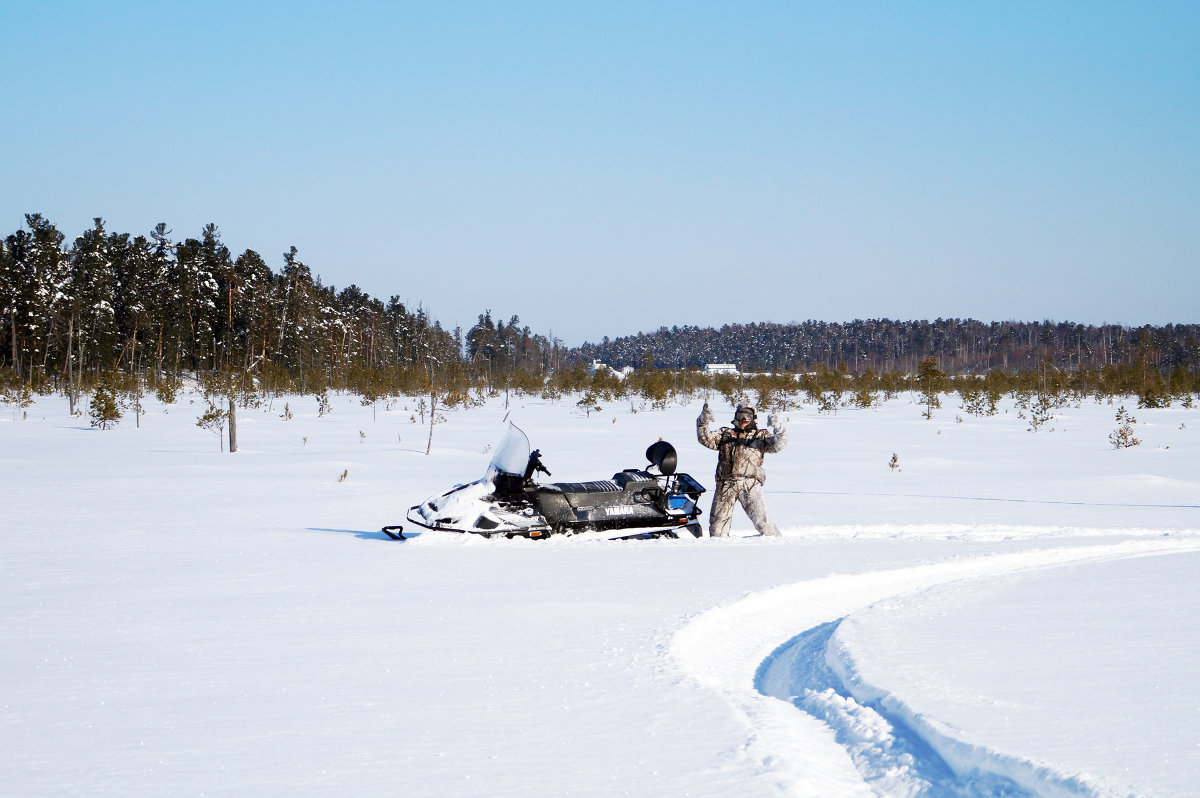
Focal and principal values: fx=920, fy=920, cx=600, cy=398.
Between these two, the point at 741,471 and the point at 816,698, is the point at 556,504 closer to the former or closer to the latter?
the point at 741,471

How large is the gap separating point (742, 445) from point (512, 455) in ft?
7.85

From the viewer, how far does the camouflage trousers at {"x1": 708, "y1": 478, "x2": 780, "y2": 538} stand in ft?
29.9

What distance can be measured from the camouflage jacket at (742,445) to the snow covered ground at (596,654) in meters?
0.75

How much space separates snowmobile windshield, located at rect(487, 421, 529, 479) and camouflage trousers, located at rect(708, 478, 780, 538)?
6.83 feet

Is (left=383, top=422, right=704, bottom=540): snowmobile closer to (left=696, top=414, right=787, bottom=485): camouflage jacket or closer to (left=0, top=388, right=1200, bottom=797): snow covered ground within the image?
(left=0, top=388, right=1200, bottom=797): snow covered ground

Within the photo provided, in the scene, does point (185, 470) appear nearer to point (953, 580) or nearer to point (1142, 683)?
point (953, 580)

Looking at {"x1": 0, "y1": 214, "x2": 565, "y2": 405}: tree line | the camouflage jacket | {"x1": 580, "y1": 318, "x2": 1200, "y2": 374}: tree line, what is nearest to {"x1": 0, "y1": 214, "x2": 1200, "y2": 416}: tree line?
{"x1": 0, "y1": 214, "x2": 565, "y2": 405}: tree line

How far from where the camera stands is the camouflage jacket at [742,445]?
9117mm

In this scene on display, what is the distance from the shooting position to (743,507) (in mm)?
9156

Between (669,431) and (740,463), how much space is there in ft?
57.4

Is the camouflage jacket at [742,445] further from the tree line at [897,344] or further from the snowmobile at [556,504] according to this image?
the tree line at [897,344]

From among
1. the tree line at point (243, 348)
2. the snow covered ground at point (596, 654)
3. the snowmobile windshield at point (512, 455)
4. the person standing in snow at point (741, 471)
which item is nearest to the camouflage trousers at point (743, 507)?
the person standing in snow at point (741, 471)

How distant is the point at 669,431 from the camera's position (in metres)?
26.7

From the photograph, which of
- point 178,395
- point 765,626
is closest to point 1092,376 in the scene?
point 178,395
